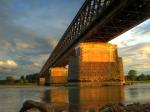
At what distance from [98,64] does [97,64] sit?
0.27 m

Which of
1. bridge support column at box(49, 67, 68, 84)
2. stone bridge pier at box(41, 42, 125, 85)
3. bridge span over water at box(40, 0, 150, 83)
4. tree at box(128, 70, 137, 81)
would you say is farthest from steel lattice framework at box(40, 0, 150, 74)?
tree at box(128, 70, 137, 81)

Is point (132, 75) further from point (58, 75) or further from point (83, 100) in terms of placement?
point (83, 100)

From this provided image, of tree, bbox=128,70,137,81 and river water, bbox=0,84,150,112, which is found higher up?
tree, bbox=128,70,137,81

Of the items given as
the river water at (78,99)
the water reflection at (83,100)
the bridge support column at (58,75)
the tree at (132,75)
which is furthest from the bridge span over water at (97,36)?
the tree at (132,75)

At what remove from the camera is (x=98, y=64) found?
77.1 metres

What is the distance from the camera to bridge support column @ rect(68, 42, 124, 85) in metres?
76.1

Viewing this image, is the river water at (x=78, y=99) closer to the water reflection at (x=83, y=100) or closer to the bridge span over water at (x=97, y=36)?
the water reflection at (x=83, y=100)

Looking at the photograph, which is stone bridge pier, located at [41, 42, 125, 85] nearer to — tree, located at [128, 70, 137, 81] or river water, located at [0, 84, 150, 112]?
river water, located at [0, 84, 150, 112]

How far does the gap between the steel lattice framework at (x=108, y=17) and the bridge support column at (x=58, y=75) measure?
54.2m

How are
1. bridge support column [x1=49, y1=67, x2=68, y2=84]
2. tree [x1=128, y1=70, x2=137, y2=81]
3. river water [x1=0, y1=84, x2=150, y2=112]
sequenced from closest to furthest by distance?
1. river water [x1=0, y1=84, x2=150, y2=112]
2. bridge support column [x1=49, y1=67, x2=68, y2=84]
3. tree [x1=128, y1=70, x2=137, y2=81]

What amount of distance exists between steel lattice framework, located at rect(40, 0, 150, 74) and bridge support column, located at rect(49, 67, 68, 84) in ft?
178

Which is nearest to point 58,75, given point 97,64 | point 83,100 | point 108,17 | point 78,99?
point 97,64

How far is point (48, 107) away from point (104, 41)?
69439mm

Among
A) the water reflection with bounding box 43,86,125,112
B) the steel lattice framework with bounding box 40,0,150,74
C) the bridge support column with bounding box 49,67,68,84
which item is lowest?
the water reflection with bounding box 43,86,125,112
